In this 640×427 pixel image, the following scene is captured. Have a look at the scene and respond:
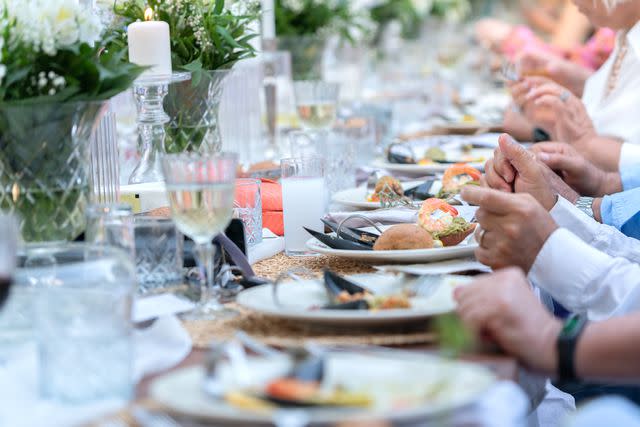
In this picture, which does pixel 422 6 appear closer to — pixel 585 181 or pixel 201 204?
pixel 585 181

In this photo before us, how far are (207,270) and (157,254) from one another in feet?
0.36

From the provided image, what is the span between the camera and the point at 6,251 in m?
0.92

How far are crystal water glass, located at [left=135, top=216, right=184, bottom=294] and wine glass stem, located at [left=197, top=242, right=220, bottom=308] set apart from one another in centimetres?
7

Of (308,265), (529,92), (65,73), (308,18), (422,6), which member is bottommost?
(308,265)

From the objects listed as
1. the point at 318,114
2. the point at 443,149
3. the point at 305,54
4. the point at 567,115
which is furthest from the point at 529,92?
the point at 305,54

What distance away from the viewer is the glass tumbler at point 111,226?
1230mm

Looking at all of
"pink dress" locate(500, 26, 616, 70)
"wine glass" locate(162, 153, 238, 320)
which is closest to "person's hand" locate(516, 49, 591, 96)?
"pink dress" locate(500, 26, 616, 70)

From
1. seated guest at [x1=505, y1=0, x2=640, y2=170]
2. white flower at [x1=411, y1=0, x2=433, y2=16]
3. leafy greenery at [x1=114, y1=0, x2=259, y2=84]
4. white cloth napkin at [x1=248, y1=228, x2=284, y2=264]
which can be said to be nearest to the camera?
white cloth napkin at [x1=248, y1=228, x2=284, y2=264]

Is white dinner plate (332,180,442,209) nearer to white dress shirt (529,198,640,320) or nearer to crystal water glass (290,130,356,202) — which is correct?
crystal water glass (290,130,356,202)

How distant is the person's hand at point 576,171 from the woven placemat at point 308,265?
32.6 inches

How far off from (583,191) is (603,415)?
5.05ft

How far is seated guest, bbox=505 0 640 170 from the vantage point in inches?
105

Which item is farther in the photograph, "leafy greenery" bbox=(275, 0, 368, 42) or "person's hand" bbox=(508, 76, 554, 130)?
"leafy greenery" bbox=(275, 0, 368, 42)

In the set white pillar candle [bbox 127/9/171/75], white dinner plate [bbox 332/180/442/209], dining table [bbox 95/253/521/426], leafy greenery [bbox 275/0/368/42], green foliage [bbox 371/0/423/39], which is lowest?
dining table [bbox 95/253/521/426]
